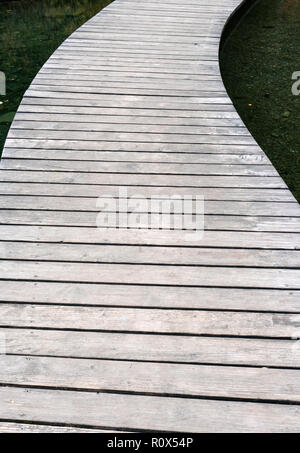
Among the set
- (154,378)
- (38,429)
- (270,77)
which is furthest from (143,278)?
(270,77)

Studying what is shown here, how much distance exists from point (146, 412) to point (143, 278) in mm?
538

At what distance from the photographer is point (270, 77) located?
14.8 feet

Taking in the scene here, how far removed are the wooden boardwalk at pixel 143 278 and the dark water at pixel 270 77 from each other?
0.66 metres

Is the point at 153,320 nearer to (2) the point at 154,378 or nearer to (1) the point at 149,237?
(2) the point at 154,378

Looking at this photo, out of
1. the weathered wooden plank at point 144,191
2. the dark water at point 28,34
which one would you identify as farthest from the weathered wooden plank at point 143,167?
the dark water at point 28,34

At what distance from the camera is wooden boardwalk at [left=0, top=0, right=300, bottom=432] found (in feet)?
4.40

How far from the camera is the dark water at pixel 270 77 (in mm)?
3486

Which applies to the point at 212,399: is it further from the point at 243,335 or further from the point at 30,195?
the point at 30,195

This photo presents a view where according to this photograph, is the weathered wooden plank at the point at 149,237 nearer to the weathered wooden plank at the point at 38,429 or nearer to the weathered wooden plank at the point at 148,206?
the weathered wooden plank at the point at 148,206

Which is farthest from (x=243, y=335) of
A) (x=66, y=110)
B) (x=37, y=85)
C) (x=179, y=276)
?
(x=37, y=85)

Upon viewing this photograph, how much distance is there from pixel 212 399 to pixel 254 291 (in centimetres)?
47

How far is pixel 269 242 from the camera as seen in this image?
1.92m

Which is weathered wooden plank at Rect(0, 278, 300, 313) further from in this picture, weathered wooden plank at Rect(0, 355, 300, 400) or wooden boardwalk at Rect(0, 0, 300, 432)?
weathered wooden plank at Rect(0, 355, 300, 400)

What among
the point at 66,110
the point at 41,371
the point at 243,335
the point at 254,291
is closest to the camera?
the point at 41,371
